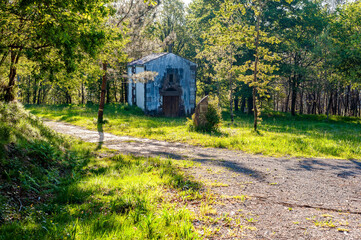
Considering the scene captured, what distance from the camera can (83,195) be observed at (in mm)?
5316

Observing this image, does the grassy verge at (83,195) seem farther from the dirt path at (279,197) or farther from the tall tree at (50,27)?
the tall tree at (50,27)

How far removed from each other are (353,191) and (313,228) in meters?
2.49

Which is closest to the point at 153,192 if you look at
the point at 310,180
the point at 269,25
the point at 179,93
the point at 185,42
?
the point at 310,180

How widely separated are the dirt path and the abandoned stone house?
56.9ft

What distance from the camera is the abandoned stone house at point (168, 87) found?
2653 cm

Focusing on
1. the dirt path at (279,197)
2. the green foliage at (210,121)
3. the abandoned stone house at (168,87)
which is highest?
the abandoned stone house at (168,87)

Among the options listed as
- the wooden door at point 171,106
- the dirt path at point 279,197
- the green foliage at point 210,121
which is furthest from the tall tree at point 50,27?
the wooden door at point 171,106

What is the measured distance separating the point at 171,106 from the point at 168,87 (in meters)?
1.89

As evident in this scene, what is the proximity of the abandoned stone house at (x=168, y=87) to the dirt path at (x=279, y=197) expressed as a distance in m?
17.4

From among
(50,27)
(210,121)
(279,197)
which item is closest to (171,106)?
(210,121)

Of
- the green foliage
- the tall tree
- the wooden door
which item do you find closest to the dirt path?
the tall tree

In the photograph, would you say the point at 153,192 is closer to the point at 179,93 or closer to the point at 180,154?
the point at 180,154

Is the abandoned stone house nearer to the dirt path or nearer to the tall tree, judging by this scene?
the dirt path

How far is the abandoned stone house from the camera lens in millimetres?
26531
